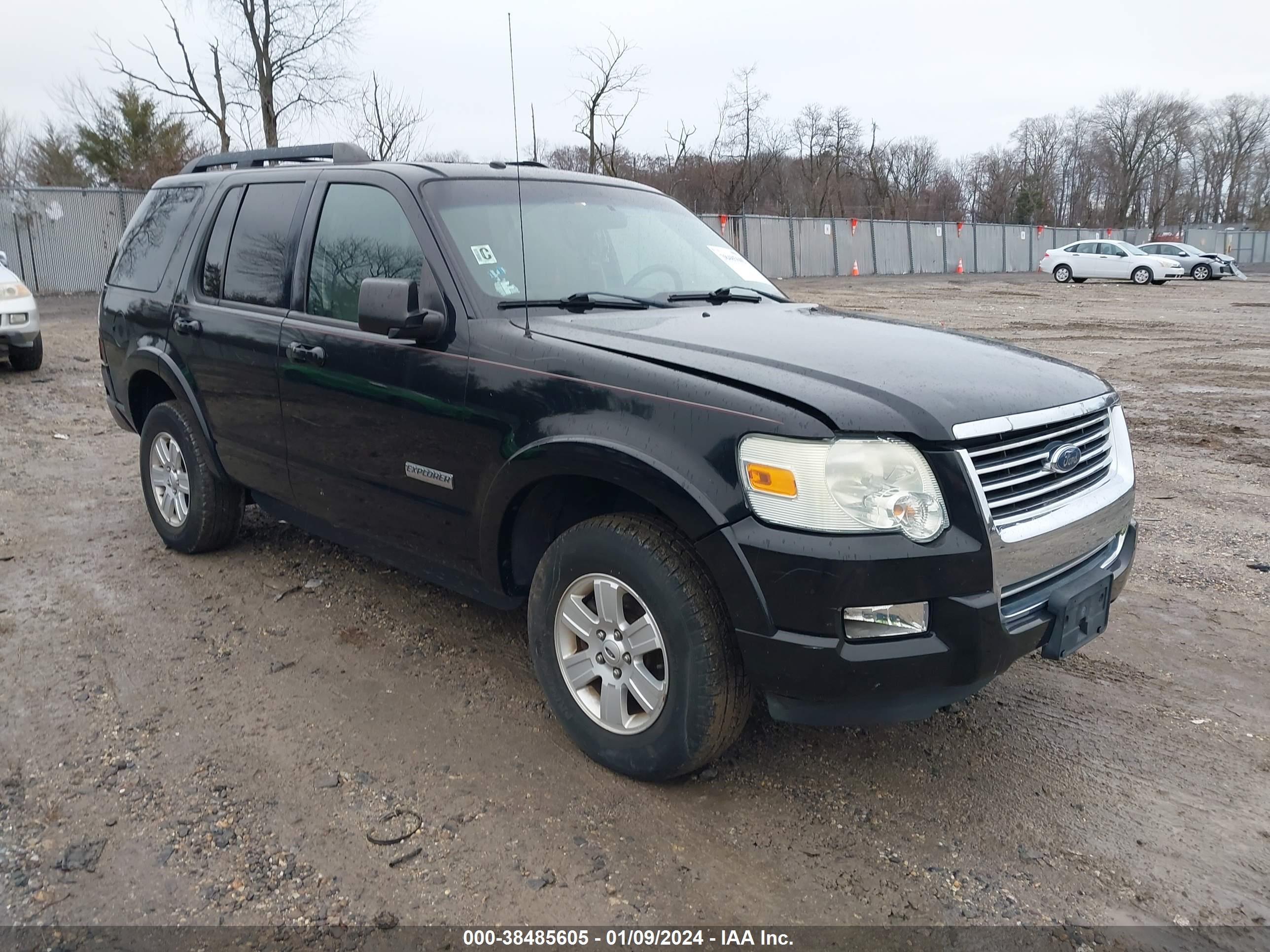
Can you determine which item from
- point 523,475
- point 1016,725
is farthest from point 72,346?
point 1016,725

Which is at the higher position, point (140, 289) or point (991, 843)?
point (140, 289)

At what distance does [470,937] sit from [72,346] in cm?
1475

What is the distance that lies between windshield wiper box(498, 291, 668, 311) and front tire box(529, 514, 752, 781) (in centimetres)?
91

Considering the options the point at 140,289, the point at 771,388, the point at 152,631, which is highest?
the point at 140,289

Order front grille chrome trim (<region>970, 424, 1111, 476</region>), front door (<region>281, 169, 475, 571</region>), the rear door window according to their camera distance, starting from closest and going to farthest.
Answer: front grille chrome trim (<region>970, 424, 1111, 476</region>) → front door (<region>281, 169, 475, 571</region>) → the rear door window

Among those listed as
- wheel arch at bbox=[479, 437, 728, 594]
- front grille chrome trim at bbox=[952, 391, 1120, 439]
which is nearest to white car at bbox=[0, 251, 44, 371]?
wheel arch at bbox=[479, 437, 728, 594]

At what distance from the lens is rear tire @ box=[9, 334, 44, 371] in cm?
1191

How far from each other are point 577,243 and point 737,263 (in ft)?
3.11

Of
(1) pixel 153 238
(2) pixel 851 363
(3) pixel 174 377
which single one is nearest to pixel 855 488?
(2) pixel 851 363

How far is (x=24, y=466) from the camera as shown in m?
7.44

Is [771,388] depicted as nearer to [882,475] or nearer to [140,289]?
[882,475]

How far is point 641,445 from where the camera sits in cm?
288

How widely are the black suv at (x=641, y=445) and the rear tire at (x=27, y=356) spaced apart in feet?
28.5

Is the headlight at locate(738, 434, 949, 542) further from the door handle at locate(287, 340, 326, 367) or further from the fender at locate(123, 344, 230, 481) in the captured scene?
the fender at locate(123, 344, 230, 481)
